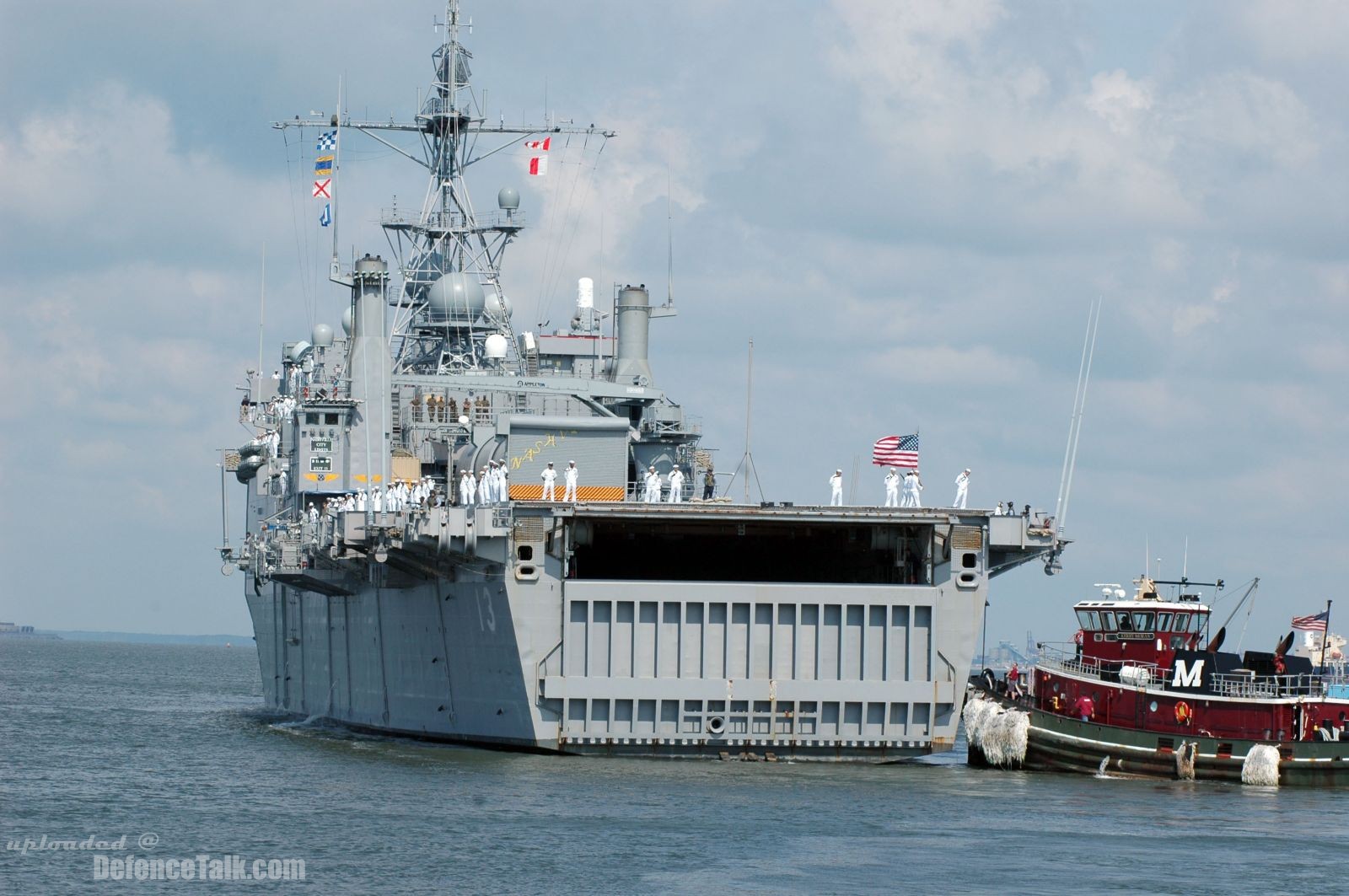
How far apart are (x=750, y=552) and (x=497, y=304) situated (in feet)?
46.4

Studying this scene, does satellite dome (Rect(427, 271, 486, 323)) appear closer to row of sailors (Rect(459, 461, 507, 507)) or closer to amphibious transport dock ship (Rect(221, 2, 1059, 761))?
amphibious transport dock ship (Rect(221, 2, 1059, 761))

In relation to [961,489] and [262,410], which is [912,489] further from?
[262,410]

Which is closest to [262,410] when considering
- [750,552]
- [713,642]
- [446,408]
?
[446,408]

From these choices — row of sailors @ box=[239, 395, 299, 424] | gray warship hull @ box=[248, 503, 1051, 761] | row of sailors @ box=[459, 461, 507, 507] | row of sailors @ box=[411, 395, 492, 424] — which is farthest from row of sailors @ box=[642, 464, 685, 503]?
row of sailors @ box=[239, 395, 299, 424]

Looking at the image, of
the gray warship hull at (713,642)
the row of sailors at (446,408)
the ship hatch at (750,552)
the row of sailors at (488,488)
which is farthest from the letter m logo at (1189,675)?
the row of sailors at (446,408)

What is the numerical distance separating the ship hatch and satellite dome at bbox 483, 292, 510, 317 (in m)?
13.5

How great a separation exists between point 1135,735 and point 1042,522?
4476mm

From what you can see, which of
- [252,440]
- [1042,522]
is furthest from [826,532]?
[252,440]

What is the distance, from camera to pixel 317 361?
5459 centimetres

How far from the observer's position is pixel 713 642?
36469 millimetres

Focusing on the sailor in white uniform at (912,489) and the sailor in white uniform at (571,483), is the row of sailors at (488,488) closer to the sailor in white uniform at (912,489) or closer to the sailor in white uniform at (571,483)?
the sailor in white uniform at (571,483)

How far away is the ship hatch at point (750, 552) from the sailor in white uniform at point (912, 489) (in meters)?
0.59

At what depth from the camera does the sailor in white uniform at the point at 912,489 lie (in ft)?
125

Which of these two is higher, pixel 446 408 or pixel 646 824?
pixel 446 408
